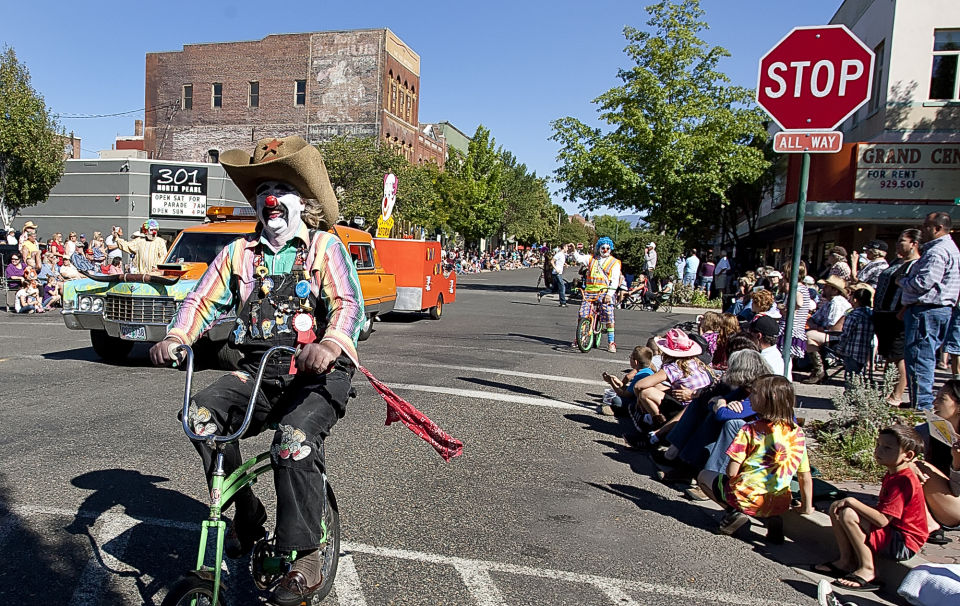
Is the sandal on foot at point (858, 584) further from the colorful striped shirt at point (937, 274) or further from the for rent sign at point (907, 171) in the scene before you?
the for rent sign at point (907, 171)

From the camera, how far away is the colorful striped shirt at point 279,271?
10.7 ft

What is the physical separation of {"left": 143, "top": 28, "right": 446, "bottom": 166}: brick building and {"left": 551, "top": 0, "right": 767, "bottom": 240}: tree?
23460 millimetres

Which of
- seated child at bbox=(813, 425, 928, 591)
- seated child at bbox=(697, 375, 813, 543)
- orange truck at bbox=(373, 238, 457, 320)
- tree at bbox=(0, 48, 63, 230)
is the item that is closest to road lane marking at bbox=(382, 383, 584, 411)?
seated child at bbox=(697, 375, 813, 543)

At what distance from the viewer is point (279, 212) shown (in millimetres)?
3367

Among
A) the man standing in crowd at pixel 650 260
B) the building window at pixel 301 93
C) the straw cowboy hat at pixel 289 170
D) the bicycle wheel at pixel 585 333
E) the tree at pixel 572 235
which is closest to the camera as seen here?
the straw cowboy hat at pixel 289 170

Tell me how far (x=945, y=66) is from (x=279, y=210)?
73.6 ft

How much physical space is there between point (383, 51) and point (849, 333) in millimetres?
46503

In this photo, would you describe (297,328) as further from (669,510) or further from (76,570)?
A: (669,510)

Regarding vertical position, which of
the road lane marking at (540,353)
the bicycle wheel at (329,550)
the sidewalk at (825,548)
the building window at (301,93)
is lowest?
the sidewalk at (825,548)

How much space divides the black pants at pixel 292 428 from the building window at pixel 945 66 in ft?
73.5

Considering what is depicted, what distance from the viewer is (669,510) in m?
5.19

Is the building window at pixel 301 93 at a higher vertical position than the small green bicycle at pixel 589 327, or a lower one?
higher

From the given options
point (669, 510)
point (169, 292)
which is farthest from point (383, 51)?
point (669, 510)

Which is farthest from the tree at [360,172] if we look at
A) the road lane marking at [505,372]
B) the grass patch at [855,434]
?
the grass patch at [855,434]
